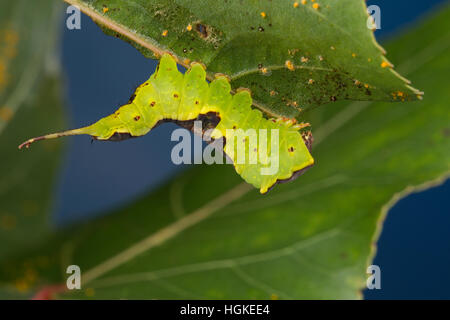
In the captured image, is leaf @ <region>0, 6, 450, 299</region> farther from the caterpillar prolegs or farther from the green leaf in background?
the green leaf in background

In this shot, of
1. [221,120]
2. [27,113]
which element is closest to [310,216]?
[221,120]

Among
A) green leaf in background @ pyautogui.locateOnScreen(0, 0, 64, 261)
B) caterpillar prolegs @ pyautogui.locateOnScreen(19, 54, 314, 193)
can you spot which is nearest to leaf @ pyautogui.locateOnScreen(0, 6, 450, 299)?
caterpillar prolegs @ pyautogui.locateOnScreen(19, 54, 314, 193)

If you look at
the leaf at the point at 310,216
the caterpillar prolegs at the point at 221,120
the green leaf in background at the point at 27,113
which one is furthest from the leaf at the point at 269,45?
the green leaf in background at the point at 27,113

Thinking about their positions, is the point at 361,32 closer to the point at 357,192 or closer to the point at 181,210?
the point at 357,192

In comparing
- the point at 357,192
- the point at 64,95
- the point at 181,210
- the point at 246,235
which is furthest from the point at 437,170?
the point at 64,95

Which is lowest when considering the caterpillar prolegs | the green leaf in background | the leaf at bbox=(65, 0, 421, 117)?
the caterpillar prolegs

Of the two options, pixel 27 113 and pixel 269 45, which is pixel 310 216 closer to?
pixel 269 45
